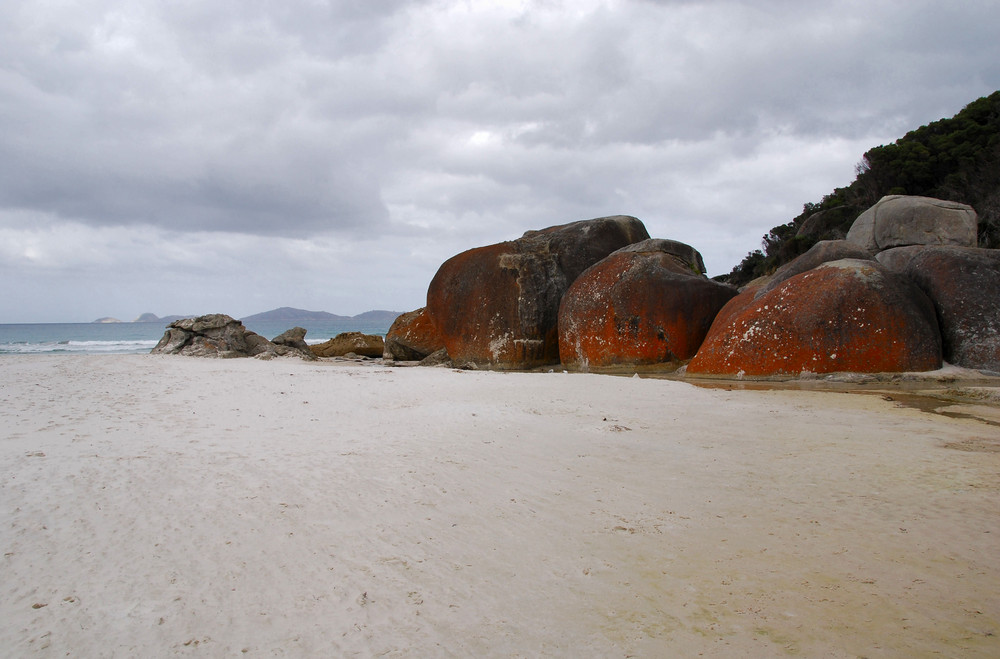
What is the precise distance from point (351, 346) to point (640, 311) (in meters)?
8.36

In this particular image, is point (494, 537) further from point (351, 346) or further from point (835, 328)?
point (351, 346)

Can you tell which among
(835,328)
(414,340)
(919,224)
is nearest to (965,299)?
(835,328)

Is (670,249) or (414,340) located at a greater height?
(670,249)

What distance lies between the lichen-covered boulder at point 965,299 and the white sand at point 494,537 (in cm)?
323

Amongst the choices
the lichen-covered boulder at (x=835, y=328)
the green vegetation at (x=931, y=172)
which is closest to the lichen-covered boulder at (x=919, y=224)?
the lichen-covered boulder at (x=835, y=328)

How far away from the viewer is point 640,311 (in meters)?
8.66

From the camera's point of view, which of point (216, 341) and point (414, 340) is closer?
point (216, 341)

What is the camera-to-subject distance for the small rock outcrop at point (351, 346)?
14.3 metres

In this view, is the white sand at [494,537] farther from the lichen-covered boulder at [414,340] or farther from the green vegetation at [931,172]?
the green vegetation at [931,172]

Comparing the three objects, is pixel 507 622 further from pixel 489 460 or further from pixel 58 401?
pixel 58 401

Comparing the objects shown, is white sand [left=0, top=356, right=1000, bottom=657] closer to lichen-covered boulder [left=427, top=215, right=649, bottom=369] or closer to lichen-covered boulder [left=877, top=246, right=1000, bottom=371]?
lichen-covered boulder [left=877, top=246, right=1000, bottom=371]

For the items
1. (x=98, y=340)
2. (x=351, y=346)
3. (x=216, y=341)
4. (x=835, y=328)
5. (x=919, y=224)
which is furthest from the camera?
(x=98, y=340)

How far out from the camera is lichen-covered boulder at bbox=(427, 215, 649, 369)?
998cm

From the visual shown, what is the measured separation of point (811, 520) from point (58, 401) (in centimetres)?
532
